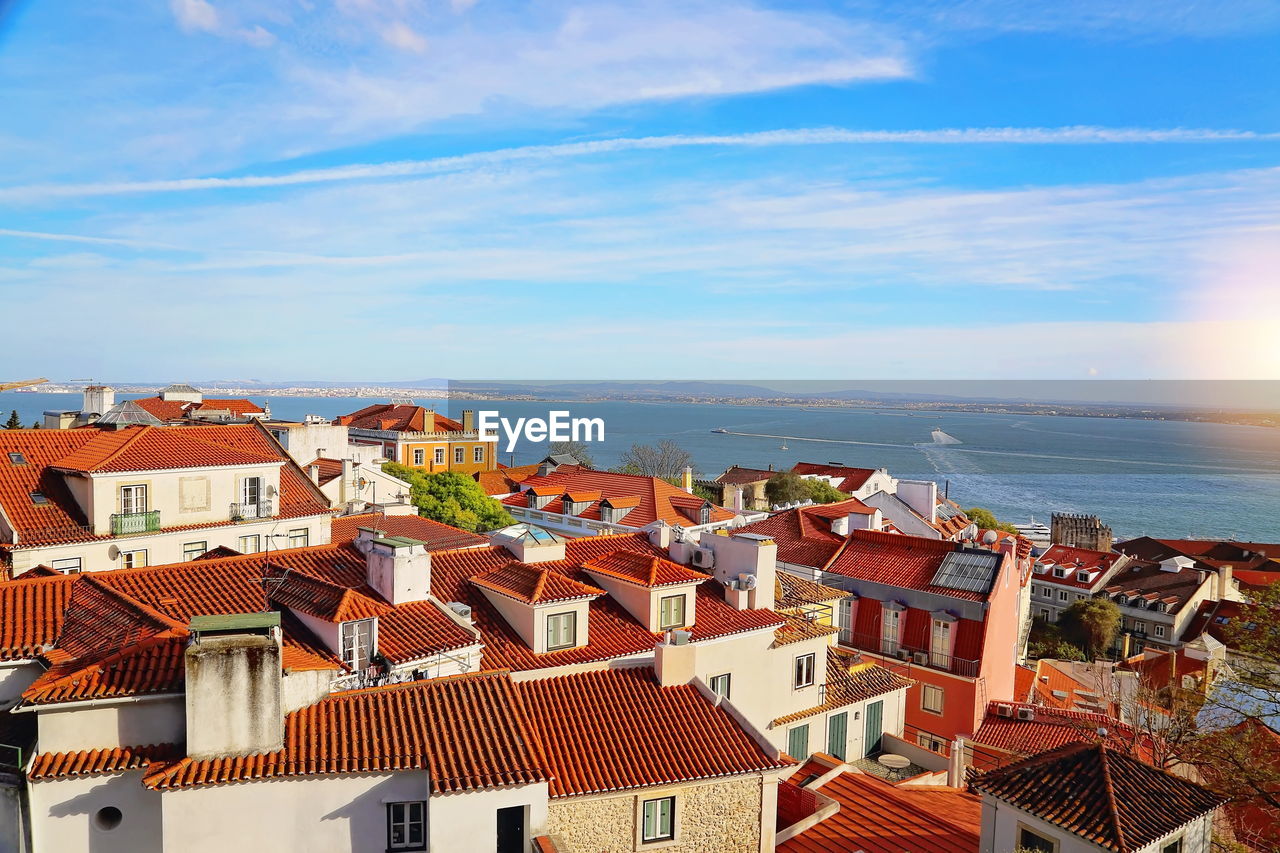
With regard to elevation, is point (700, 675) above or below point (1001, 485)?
above

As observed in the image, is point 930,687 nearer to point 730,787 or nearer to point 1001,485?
point 730,787

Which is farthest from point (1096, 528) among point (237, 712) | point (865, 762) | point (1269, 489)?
point (1269, 489)

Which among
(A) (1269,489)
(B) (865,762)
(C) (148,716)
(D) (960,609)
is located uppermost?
(C) (148,716)

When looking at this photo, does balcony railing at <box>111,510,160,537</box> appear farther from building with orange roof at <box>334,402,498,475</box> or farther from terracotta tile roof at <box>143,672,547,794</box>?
building with orange roof at <box>334,402,498,475</box>

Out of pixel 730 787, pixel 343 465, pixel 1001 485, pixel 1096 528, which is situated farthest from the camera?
pixel 1001 485

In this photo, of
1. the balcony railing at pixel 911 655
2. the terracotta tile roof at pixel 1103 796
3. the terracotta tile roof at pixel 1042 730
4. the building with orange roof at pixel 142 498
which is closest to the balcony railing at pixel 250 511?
the building with orange roof at pixel 142 498

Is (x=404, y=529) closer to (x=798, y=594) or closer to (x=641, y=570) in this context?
(x=641, y=570)

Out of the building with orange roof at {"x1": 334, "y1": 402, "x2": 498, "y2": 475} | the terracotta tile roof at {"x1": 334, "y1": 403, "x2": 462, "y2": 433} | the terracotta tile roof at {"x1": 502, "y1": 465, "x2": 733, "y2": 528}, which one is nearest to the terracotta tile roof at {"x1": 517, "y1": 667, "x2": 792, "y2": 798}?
the terracotta tile roof at {"x1": 502, "y1": 465, "x2": 733, "y2": 528}
